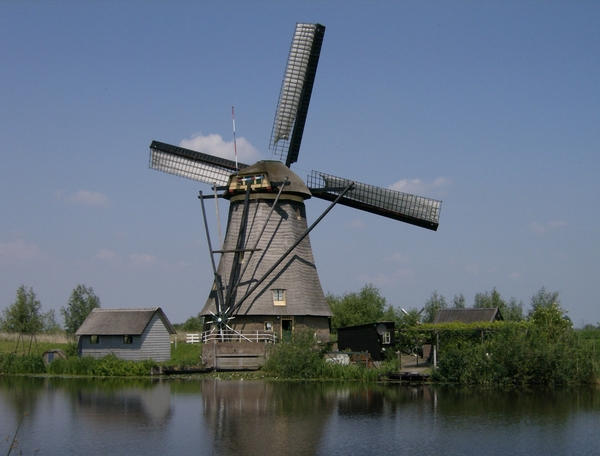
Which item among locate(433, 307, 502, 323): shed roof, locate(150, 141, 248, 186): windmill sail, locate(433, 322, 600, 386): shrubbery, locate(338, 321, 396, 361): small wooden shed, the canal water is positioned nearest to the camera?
the canal water

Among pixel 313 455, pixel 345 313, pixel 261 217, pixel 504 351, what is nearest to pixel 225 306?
pixel 261 217

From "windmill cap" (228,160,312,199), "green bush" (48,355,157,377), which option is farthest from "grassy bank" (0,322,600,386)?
"windmill cap" (228,160,312,199)

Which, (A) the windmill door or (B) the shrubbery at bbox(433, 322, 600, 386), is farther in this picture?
(A) the windmill door

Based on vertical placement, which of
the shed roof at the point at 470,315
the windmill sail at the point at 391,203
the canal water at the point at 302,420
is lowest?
the canal water at the point at 302,420

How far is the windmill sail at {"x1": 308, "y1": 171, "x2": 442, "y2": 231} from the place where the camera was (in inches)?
1373

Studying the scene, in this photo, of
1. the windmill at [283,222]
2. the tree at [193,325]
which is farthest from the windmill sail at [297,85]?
the tree at [193,325]

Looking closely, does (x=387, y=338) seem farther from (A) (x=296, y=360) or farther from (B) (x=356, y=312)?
(B) (x=356, y=312)

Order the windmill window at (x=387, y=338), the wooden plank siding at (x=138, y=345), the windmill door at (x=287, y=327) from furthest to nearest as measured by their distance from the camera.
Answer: the wooden plank siding at (x=138, y=345), the windmill door at (x=287, y=327), the windmill window at (x=387, y=338)

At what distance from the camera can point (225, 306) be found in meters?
33.7

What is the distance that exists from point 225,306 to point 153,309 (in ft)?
17.2

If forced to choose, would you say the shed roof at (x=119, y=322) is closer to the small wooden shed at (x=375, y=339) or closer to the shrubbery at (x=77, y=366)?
the shrubbery at (x=77, y=366)

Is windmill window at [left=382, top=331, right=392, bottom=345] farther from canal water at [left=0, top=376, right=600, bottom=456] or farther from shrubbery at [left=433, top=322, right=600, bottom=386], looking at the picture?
canal water at [left=0, top=376, right=600, bottom=456]

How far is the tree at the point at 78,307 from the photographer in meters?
50.5

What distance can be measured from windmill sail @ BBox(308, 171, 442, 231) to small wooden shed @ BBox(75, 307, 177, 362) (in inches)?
392
